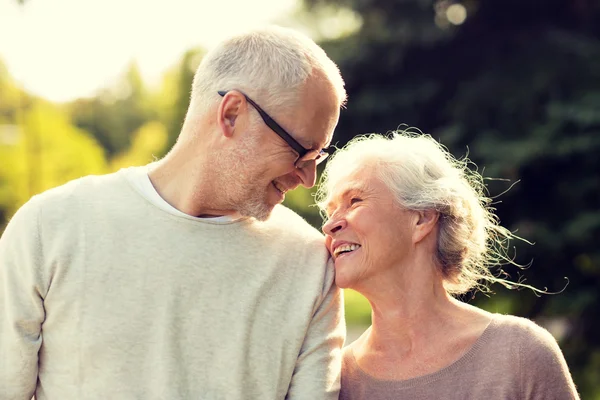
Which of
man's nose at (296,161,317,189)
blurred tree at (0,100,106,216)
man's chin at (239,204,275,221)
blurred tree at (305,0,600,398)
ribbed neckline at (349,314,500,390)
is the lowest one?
blurred tree at (0,100,106,216)

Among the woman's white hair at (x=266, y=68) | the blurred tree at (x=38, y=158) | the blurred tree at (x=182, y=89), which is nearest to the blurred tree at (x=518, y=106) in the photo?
the blurred tree at (x=182, y=89)

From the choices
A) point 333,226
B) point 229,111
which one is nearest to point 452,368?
point 333,226

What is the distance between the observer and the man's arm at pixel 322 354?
2424 mm

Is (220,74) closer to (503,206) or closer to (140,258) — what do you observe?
(140,258)

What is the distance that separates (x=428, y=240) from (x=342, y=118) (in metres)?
4.67

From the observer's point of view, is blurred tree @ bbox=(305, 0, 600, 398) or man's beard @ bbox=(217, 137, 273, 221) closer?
man's beard @ bbox=(217, 137, 273, 221)

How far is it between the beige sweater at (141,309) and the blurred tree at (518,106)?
15.0ft

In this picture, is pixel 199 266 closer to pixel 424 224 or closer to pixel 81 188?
pixel 81 188

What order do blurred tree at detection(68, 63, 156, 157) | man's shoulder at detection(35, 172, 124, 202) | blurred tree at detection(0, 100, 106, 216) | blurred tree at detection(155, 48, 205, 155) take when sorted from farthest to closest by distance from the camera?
blurred tree at detection(68, 63, 156, 157), blurred tree at detection(0, 100, 106, 216), blurred tree at detection(155, 48, 205, 155), man's shoulder at detection(35, 172, 124, 202)

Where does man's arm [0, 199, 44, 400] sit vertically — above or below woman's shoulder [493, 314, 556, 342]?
above

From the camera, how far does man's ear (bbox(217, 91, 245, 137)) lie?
2.40 metres

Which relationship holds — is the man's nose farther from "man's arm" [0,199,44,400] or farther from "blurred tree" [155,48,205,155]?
"blurred tree" [155,48,205,155]

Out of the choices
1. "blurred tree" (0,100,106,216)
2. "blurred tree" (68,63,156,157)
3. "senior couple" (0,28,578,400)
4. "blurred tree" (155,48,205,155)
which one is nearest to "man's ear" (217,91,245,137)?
"senior couple" (0,28,578,400)

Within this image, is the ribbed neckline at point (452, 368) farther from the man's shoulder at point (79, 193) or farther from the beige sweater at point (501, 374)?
the man's shoulder at point (79, 193)
